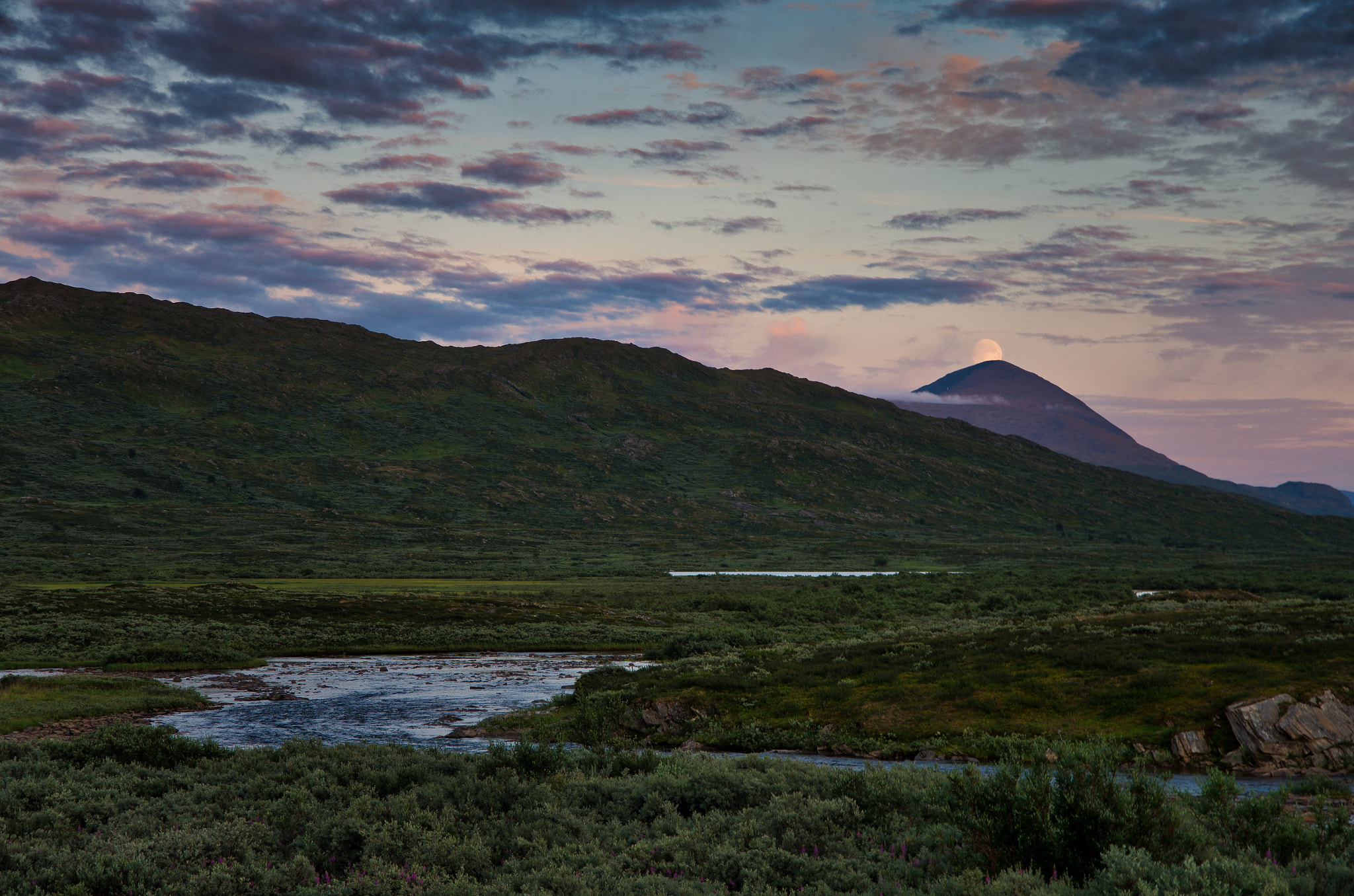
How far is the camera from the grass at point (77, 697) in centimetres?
3688

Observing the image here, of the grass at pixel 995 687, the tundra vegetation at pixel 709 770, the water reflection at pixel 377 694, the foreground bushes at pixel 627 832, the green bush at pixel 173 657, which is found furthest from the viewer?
the green bush at pixel 173 657

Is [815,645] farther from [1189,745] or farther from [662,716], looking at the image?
[1189,745]

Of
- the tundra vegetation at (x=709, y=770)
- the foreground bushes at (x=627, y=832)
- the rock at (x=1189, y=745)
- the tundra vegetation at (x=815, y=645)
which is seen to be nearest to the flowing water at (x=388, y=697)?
the rock at (x=1189, y=745)

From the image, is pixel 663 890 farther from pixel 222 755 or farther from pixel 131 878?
pixel 222 755

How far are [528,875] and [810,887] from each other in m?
4.42

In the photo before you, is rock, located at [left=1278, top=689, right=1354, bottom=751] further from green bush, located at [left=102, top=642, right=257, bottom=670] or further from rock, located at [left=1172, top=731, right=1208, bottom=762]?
green bush, located at [left=102, top=642, right=257, bottom=670]

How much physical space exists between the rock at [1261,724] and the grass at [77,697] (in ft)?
145

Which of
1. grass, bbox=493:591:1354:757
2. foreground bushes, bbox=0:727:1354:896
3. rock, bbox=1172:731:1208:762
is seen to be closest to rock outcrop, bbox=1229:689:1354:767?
grass, bbox=493:591:1354:757

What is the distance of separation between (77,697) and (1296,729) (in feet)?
165

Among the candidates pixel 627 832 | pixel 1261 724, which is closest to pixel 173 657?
pixel 627 832

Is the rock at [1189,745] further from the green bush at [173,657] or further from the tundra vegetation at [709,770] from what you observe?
the green bush at [173,657]

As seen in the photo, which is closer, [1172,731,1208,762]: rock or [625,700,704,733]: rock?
[1172,731,1208,762]: rock

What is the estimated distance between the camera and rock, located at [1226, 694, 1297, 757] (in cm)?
2631

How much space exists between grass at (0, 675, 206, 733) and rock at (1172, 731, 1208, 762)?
42381 mm
